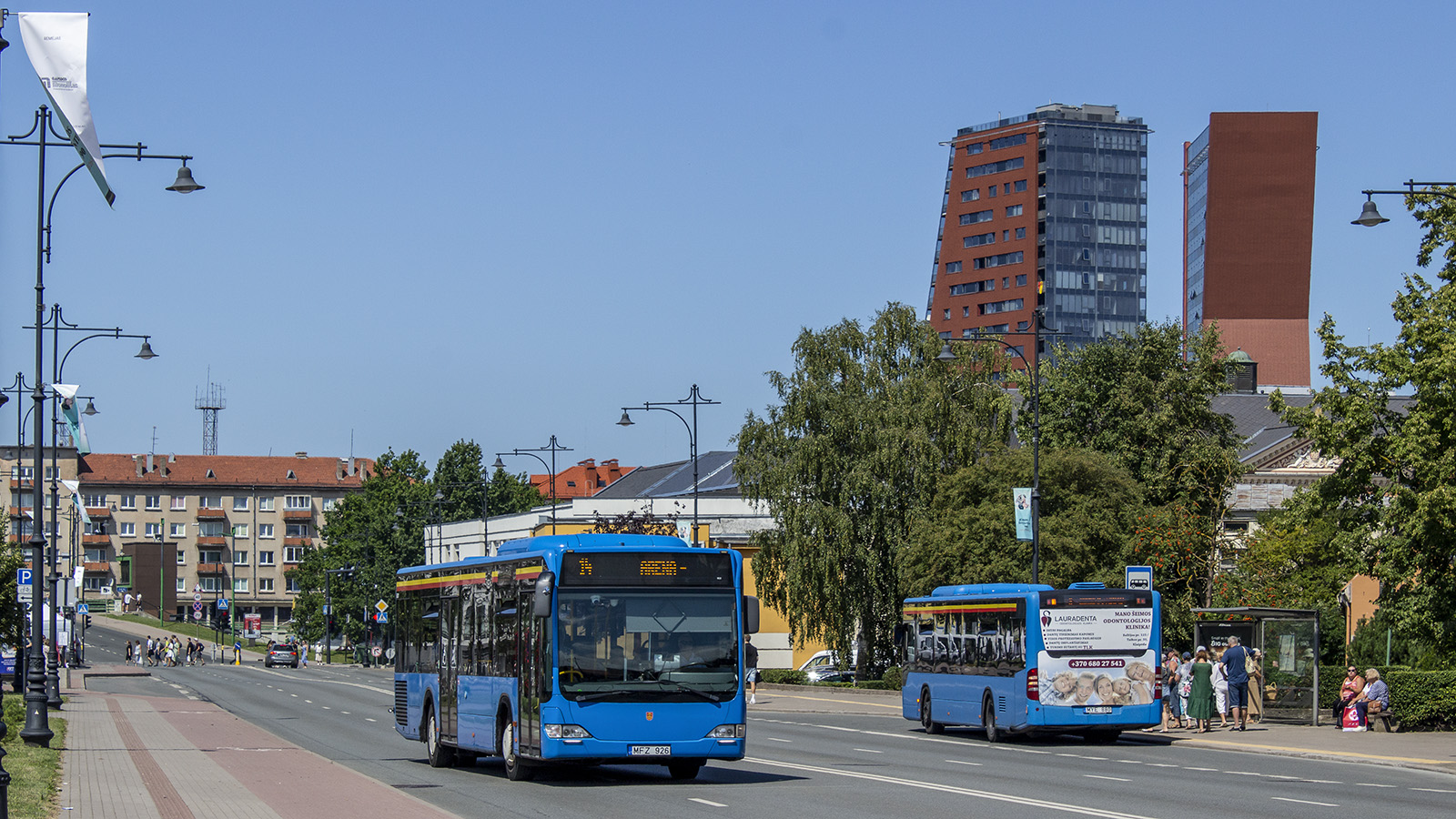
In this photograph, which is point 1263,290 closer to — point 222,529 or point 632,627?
point 222,529

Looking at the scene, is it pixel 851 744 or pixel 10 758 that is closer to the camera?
pixel 10 758

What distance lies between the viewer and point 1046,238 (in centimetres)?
14562

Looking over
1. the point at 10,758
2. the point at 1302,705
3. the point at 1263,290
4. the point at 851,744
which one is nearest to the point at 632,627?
the point at 10,758

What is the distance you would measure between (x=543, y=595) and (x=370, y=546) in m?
99.4

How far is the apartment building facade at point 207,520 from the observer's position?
170125mm

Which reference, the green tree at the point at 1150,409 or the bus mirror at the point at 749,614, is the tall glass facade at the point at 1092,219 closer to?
the green tree at the point at 1150,409

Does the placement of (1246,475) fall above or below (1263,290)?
below

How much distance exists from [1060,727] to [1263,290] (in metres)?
107

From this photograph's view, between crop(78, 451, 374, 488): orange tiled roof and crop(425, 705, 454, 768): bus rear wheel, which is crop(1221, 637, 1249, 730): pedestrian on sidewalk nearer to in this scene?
crop(425, 705, 454, 768): bus rear wheel

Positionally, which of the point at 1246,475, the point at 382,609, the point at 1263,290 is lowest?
the point at 382,609

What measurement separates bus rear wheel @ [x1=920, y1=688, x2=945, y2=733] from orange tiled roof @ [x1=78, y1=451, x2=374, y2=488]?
14547 centimetres

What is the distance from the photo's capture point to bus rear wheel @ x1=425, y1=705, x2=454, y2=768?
23.9 m

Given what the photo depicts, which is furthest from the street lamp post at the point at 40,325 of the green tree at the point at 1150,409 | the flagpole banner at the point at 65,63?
the green tree at the point at 1150,409

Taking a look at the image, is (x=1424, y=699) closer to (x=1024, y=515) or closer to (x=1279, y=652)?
(x=1279, y=652)
